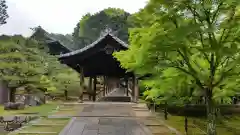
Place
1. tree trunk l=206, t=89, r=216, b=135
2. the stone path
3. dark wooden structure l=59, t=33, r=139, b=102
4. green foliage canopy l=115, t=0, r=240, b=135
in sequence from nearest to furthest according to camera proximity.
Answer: green foliage canopy l=115, t=0, r=240, b=135 < tree trunk l=206, t=89, r=216, b=135 < the stone path < dark wooden structure l=59, t=33, r=139, b=102

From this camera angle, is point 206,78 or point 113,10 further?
point 113,10

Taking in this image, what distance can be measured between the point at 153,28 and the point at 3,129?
8.13m

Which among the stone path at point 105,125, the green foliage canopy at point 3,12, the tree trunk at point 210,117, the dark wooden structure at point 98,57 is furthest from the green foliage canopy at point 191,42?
the green foliage canopy at point 3,12

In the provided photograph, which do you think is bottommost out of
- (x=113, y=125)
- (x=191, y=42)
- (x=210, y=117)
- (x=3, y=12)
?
(x=113, y=125)

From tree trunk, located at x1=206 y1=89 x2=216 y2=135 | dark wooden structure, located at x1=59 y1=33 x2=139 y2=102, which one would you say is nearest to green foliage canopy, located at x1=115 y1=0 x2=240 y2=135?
tree trunk, located at x1=206 y1=89 x2=216 y2=135

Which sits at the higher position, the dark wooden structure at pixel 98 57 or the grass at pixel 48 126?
the dark wooden structure at pixel 98 57

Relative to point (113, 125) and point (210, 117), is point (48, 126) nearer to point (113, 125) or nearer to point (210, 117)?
point (113, 125)

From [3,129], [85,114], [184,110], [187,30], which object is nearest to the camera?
[187,30]

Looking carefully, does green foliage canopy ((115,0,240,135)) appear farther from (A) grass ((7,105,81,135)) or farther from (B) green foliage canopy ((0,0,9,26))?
(B) green foliage canopy ((0,0,9,26))

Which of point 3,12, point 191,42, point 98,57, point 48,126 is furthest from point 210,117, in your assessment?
point 3,12

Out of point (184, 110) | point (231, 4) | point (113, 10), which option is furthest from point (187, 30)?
point (113, 10)

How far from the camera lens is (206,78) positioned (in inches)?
300

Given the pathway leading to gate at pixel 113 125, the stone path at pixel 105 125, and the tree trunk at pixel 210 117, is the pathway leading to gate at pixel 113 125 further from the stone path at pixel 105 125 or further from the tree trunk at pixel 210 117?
the tree trunk at pixel 210 117

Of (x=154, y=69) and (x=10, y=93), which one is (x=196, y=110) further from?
(x=10, y=93)
